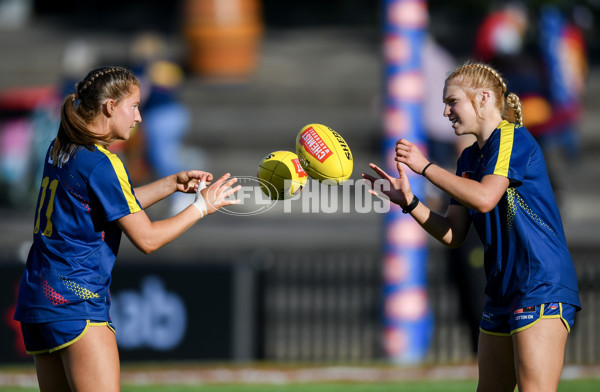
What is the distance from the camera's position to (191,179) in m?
5.07

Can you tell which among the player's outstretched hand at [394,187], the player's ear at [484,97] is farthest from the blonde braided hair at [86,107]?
the player's ear at [484,97]

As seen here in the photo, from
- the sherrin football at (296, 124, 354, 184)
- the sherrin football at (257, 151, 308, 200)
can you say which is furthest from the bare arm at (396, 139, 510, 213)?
the sherrin football at (257, 151, 308, 200)

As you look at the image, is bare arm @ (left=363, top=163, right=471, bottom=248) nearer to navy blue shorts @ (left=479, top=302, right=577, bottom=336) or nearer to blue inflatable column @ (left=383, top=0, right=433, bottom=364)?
navy blue shorts @ (left=479, top=302, right=577, bottom=336)

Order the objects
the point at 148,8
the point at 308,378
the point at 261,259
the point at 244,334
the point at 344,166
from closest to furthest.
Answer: the point at 344,166
the point at 308,378
the point at 244,334
the point at 261,259
the point at 148,8

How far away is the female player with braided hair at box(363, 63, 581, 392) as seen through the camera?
177 inches

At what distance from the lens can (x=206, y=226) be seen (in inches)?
597

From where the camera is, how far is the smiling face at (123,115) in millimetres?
4570

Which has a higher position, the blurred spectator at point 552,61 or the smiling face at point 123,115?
the blurred spectator at point 552,61

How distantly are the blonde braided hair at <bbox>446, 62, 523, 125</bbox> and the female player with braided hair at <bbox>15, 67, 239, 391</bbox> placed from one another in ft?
5.02

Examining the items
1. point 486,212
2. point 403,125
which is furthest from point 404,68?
point 486,212

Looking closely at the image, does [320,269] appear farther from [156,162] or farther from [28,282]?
[28,282]

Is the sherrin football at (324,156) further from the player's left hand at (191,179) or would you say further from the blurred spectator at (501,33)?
the blurred spectator at (501,33)

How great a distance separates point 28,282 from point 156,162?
1042 cm

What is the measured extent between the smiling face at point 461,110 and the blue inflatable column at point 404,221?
17.7ft
